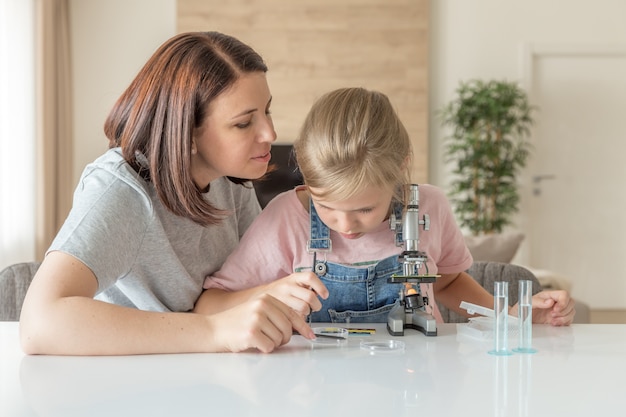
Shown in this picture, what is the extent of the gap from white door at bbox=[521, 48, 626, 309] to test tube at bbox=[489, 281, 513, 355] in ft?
18.9

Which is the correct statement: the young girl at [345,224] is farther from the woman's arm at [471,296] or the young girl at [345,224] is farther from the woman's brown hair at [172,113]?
the woman's brown hair at [172,113]

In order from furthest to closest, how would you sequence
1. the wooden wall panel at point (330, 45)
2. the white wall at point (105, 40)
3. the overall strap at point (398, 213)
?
the white wall at point (105, 40) → the wooden wall panel at point (330, 45) → the overall strap at point (398, 213)

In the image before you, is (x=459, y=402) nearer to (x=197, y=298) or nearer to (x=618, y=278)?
(x=197, y=298)

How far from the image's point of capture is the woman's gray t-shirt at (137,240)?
1369 millimetres

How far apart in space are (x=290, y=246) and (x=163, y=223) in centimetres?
28

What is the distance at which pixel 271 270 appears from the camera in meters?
1.68

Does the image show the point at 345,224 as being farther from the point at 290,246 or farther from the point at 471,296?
the point at 471,296

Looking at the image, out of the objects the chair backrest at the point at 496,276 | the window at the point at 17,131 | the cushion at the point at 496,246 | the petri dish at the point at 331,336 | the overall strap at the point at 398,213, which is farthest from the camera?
the window at the point at 17,131

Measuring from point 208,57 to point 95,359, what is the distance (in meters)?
0.63

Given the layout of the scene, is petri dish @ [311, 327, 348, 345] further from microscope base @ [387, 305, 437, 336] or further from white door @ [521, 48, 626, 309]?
white door @ [521, 48, 626, 309]

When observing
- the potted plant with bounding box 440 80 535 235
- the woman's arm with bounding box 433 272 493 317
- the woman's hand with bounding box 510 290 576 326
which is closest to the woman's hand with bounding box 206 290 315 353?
the woman's hand with bounding box 510 290 576 326

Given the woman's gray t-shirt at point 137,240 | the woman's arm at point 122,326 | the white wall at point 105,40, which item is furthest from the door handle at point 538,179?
the woman's arm at point 122,326

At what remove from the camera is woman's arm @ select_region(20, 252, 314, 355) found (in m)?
1.25

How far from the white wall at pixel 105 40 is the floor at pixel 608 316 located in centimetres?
423
